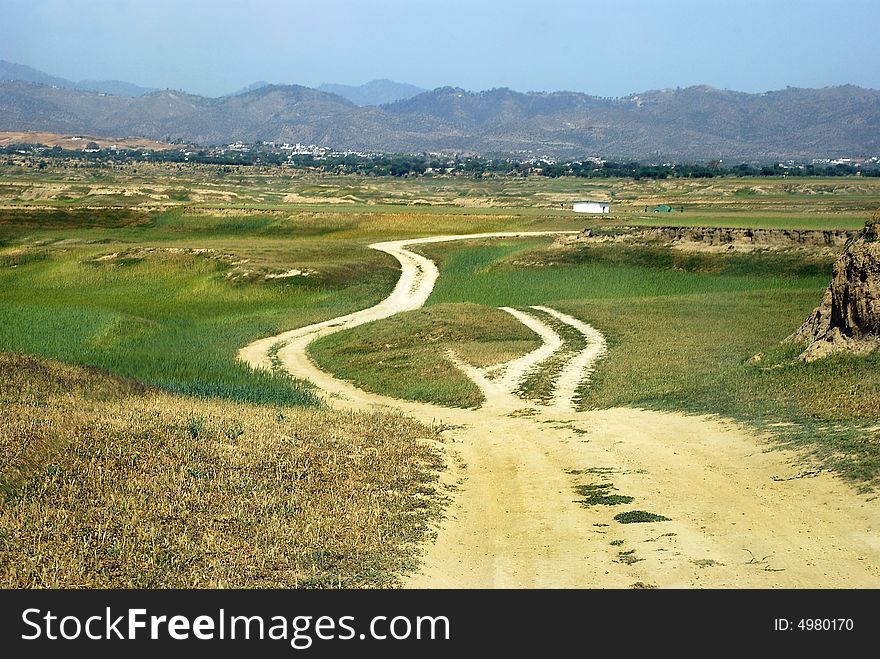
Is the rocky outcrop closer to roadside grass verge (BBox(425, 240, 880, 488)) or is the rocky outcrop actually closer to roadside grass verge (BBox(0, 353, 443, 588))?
roadside grass verge (BBox(425, 240, 880, 488))

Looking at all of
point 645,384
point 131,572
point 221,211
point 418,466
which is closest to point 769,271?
point 645,384

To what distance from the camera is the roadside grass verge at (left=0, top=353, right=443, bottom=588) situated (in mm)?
11305

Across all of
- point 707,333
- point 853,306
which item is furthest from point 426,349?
point 853,306

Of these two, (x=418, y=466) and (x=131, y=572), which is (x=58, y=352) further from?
(x=131, y=572)

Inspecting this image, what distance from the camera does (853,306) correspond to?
24.3 meters

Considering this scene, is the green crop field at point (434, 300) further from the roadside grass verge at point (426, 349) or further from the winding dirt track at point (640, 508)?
the winding dirt track at point (640, 508)

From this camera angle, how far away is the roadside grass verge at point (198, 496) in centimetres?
1130

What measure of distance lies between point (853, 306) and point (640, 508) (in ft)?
40.8

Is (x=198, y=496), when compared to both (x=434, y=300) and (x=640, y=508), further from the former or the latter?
(x=434, y=300)

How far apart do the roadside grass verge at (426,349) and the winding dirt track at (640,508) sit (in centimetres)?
511

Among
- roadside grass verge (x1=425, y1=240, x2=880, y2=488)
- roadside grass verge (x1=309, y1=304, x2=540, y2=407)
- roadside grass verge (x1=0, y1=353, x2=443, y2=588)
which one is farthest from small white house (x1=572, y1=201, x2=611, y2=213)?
roadside grass verge (x1=0, y1=353, x2=443, y2=588)

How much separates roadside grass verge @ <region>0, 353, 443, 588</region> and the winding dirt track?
0.86m

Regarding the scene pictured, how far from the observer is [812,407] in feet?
65.1

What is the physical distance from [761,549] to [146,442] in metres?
9.41
